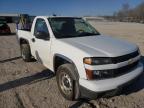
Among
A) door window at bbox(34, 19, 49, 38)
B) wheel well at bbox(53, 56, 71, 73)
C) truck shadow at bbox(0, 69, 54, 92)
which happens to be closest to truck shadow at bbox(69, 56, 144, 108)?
wheel well at bbox(53, 56, 71, 73)

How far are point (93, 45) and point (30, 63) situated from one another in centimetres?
394

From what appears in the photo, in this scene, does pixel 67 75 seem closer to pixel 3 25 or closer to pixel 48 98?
pixel 48 98

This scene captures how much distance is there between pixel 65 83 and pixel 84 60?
994 millimetres

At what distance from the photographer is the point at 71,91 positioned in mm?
4477

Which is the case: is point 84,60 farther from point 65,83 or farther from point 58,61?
point 58,61

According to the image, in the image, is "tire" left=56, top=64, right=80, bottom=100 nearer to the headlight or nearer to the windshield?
the headlight

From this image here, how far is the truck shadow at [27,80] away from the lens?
222 inches

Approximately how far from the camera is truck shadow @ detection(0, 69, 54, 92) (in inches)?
222

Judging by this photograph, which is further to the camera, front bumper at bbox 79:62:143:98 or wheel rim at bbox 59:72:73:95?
wheel rim at bbox 59:72:73:95

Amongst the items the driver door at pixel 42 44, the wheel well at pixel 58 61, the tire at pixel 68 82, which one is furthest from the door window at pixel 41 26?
the tire at pixel 68 82

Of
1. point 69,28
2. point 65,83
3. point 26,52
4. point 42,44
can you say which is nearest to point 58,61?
point 65,83

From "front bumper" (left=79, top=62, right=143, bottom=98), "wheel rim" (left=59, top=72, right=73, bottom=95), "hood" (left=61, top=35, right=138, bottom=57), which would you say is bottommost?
"wheel rim" (left=59, top=72, right=73, bottom=95)

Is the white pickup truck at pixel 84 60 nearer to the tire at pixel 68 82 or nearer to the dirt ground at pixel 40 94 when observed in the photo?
the tire at pixel 68 82

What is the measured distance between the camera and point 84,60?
13.2 ft
